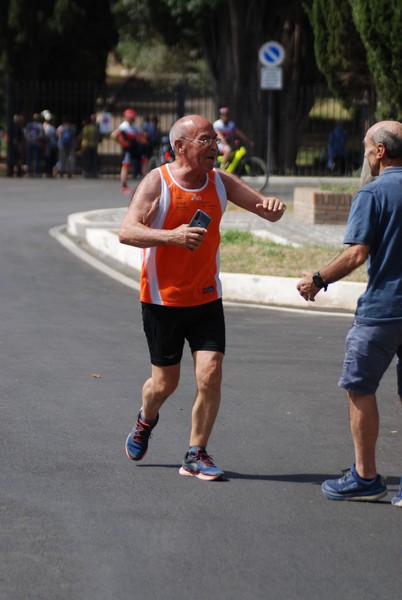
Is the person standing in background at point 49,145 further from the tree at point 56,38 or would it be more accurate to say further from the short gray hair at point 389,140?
the short gray hair at point 389,140

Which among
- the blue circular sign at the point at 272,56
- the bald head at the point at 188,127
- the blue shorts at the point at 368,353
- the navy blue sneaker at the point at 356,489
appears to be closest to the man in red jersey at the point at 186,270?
the bald head at the point at 188,127

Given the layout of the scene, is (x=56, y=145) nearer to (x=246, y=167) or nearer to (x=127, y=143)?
(x=127, y=143)

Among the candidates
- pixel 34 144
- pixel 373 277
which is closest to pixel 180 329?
pixel 373 277

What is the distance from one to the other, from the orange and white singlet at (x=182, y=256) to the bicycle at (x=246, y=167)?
1702cm

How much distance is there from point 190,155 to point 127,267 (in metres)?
8.52

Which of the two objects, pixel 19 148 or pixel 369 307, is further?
pixel 19 148

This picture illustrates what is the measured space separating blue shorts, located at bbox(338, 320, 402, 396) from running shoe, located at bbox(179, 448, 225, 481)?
84cm

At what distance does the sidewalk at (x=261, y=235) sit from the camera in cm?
1166

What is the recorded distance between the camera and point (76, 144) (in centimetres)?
3416

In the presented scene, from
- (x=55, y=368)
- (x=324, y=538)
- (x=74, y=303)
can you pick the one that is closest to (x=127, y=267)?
(x=74, y=303)

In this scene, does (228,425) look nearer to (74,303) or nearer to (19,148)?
(74,303)

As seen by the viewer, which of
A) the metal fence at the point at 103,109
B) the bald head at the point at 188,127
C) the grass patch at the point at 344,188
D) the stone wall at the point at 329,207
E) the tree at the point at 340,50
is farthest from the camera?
the metal fence at the point at 103,109

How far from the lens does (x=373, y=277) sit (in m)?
5.50

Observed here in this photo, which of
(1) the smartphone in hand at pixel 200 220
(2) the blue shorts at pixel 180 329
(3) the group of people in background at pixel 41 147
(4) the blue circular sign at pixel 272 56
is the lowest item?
(3) the group of people in background at pixel 41 147
